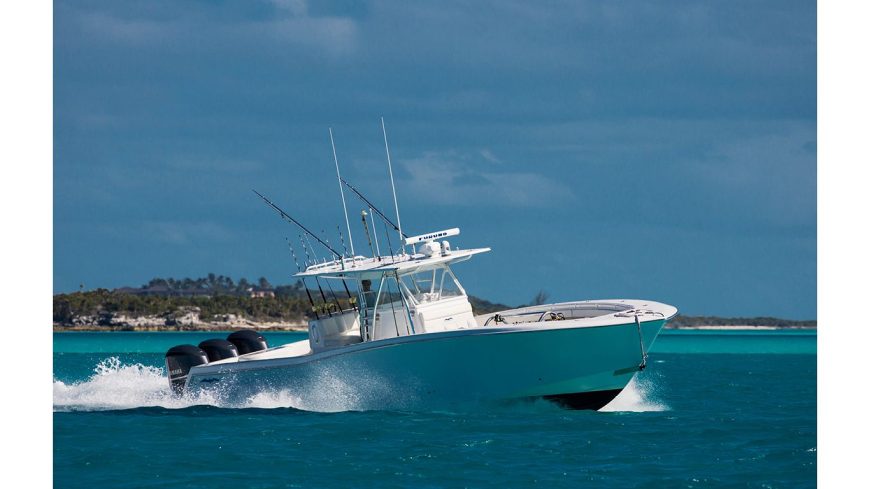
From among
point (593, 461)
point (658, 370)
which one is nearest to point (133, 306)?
point (658, 370)

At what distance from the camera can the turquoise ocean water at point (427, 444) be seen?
1633 cm

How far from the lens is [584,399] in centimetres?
2178

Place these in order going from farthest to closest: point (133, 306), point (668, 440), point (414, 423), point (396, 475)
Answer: point (133, 306)
point (414, 423)
point (668, 440)
point (396, 475)

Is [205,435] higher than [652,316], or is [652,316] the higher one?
[652,316]

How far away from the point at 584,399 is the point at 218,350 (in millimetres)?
8767

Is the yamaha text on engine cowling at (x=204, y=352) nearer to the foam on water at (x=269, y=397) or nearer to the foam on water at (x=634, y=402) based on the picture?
the foam on water at (x=269, y=397)

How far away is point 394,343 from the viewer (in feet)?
71.2

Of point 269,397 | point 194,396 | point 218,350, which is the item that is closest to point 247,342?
point 218,350

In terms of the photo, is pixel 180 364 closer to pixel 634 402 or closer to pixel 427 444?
pixel 427 444

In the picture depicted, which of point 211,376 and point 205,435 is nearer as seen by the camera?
point 205,435

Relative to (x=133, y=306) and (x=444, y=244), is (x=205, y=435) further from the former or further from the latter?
(x=133, y=306)

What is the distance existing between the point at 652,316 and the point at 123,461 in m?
9.57

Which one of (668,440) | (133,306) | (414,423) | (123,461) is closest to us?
(123,461)

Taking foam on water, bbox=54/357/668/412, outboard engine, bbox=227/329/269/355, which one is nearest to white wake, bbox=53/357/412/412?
foam on water, bbox=54/357/668/412
